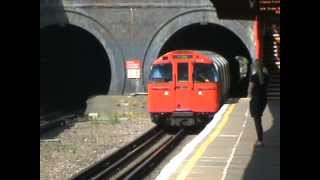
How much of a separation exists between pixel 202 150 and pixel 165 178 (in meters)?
3.45

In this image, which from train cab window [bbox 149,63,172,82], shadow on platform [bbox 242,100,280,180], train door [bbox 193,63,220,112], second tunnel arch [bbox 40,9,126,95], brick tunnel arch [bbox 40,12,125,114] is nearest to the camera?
shadow on platform [bbox 242,100,280,180]

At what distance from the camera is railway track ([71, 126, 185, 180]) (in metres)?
14.2

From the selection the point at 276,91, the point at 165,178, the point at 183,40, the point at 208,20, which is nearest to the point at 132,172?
the point at 165,178

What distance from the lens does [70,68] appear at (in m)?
42.5

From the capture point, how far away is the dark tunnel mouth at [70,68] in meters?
40.8

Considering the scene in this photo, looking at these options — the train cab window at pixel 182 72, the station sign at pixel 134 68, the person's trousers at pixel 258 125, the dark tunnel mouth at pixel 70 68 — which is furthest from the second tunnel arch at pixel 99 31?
the person's trousers at pixel 258 125

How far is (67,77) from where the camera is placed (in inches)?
1677

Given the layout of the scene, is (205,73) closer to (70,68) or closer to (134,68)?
(134,68)

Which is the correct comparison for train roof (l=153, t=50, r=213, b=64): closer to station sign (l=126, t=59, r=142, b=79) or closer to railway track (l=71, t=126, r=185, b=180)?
railway track (l=71, t=126, r=185, b=180)

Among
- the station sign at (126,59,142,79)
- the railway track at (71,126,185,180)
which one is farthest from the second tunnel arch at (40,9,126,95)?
the railway track at (71,126,185,180)

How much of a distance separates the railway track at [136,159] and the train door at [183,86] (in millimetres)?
1006
